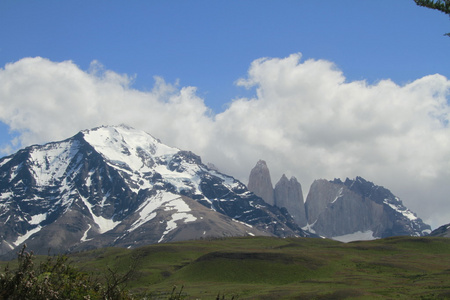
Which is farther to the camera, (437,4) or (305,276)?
(305,276)

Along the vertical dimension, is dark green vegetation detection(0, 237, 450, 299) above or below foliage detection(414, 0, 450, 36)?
below

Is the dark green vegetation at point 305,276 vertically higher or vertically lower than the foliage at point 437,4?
lower

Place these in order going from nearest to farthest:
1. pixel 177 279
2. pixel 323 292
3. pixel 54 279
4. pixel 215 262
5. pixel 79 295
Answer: pixel 79 295, pixel 54 279, pixel 323 292, pixel 177 279, pixel 215 262

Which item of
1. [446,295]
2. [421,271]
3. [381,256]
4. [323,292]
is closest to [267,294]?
[323,292]

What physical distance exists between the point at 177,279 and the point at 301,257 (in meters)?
46.0

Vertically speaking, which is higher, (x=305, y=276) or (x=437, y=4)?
(x=437, y=4)

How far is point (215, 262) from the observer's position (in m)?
180

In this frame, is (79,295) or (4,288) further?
(79,295)

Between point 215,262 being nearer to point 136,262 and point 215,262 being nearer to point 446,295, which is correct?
point 446,295

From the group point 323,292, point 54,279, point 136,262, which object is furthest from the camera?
point 323,292

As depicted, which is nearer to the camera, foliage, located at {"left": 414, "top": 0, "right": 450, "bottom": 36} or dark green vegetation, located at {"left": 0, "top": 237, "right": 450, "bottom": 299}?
foliage, located at {"left": 414, "top": 0, "right": 450, "bottom": 36}

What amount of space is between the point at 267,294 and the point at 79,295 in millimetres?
100135

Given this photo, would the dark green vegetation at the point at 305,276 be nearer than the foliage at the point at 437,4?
No

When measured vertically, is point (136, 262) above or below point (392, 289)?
above
